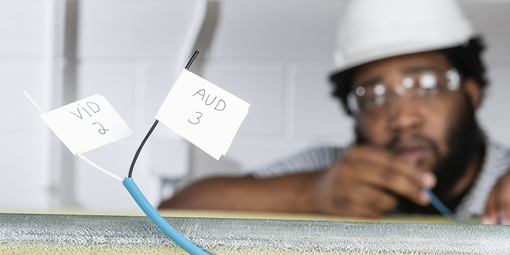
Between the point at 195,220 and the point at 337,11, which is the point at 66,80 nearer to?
the point at 337,11

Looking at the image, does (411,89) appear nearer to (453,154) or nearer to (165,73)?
(453,154)

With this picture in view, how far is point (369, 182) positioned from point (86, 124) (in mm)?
952

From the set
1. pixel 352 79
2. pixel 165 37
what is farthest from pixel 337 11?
pixel 165 37

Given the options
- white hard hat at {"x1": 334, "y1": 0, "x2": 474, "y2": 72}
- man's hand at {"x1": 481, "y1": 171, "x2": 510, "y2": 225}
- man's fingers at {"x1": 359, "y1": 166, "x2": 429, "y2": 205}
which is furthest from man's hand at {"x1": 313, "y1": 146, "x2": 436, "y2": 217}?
white hard hat at {"x1": 334, "y1": 0, "x2": 474, "y2": 72}

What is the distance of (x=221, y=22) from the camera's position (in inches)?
71.8

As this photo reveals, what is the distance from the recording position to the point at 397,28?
1.26 m

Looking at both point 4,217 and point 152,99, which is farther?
point 152,99

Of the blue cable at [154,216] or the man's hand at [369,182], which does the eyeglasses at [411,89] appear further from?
the blue cable at [154,216]

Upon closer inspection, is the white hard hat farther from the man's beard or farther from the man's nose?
the man's beard

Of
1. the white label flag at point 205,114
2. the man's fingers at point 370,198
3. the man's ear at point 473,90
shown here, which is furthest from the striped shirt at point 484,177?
the white label flag at point 205,114

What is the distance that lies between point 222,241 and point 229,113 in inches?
2.6

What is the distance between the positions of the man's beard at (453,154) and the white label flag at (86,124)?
1.26 metres

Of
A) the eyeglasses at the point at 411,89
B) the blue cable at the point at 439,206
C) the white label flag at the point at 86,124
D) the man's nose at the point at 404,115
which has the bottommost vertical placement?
the blue cable at the point at 439,206

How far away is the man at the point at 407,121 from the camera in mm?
1242
